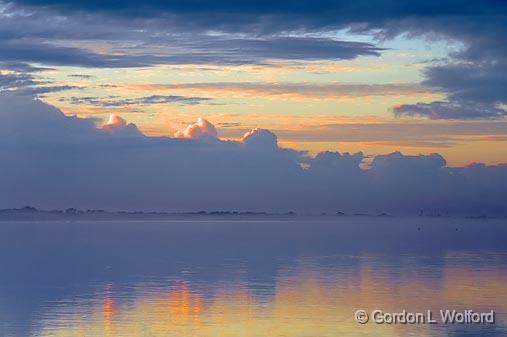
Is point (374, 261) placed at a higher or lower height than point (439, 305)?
higher

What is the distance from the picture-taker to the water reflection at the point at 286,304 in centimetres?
3161

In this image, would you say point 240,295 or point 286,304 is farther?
point 240,295

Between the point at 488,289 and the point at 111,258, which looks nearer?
the point at 488,289

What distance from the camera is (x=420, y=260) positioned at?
6788cm

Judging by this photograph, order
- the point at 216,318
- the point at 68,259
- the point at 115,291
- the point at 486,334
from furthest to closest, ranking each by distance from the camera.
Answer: the point at 68,259, the point at 115,291, the point at 216,318, the point at 486,334

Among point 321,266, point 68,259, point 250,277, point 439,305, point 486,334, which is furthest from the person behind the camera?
point 68,259

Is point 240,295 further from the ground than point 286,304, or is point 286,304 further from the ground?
point 240,295

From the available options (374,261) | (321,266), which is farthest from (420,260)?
(321,266)

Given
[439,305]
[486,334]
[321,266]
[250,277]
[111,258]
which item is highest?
[111,258]

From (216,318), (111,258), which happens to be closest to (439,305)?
(216,318)

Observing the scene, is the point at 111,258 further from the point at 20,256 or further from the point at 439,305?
the point at 439,305

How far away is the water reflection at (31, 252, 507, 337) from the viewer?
104 feet

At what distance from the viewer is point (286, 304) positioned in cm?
3788

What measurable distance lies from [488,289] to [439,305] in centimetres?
644
